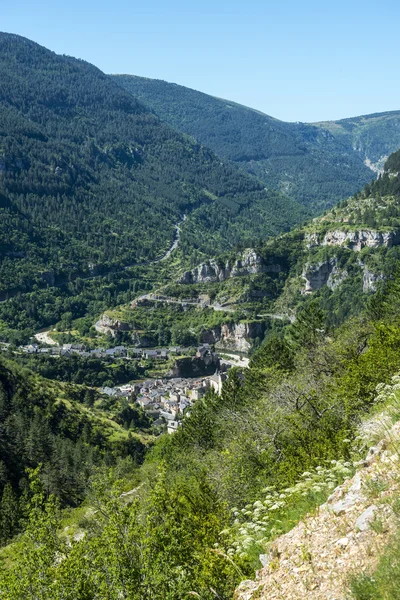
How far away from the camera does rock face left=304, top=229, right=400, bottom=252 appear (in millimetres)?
96938

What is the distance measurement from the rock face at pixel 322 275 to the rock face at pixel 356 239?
18.6ft

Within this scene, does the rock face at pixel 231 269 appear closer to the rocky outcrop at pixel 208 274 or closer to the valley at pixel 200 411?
the rocky outcrop at pixel 208 274

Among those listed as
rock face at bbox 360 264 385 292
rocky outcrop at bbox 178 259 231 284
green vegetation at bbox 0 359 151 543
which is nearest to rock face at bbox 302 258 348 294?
rock face at bbox 360 264 385 292

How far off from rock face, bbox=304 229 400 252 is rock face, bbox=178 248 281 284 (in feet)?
36.8

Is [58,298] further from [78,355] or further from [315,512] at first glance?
[315,512]

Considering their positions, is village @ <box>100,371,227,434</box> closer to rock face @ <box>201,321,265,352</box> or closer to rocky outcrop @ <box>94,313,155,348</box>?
rock face @ <box>201,321,265,352</box>

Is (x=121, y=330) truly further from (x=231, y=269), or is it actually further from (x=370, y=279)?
(x=370, y=279)

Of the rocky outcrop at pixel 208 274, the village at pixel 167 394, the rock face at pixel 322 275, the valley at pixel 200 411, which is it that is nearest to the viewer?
the valley at pixel 200 411

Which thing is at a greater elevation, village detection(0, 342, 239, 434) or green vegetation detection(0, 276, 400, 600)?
green vegetation detection(0, 276, 400, 600)

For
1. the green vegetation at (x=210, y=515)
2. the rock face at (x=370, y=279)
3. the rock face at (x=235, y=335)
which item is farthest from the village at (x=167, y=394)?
the green vegetation at (x=210, y=515)

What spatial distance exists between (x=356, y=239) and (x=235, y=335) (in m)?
33.1

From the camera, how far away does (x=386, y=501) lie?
554 cm

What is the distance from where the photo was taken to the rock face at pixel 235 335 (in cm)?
10244

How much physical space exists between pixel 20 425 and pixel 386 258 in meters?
73.5
